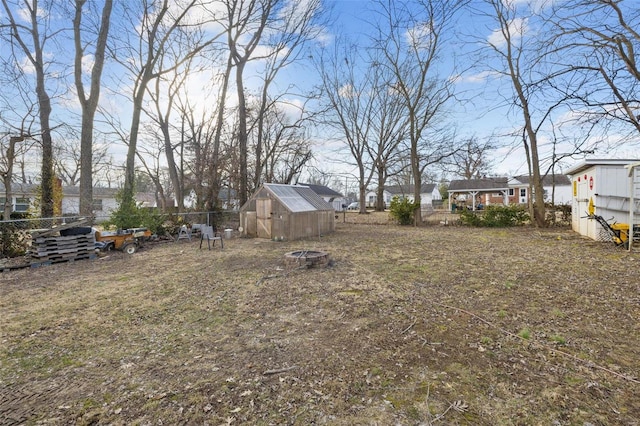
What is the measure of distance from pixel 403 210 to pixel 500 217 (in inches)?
202

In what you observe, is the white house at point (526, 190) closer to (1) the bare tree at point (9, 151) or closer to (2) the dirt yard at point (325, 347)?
(2) the dirt yard at point (325, 347)

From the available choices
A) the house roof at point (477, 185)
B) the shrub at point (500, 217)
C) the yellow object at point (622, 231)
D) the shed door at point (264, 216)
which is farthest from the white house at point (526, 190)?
the shed door at point (264, 216)

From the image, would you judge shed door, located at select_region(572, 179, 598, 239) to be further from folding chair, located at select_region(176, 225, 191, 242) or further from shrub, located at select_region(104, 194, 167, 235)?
shrub, located at select_region(104, 194, 167, 235)

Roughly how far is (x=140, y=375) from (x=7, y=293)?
190 inches

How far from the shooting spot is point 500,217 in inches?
643

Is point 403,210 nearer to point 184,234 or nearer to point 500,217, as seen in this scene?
point 500,217

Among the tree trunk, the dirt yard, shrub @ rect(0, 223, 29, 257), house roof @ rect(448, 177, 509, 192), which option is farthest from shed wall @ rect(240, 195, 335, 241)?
house roof @ rect(448, 177, 509, 192)

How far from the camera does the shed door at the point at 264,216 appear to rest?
496 inches

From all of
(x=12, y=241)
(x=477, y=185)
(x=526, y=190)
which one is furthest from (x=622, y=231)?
(x=526, y=190)

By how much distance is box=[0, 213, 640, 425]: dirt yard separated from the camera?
2.35m

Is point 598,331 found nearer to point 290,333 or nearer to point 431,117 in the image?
point 290,333

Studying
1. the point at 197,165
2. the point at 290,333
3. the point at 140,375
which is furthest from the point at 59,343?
the point at 197,165

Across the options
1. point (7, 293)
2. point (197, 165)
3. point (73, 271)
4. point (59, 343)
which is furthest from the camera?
point (197, 165)

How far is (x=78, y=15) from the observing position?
11.9 metres
